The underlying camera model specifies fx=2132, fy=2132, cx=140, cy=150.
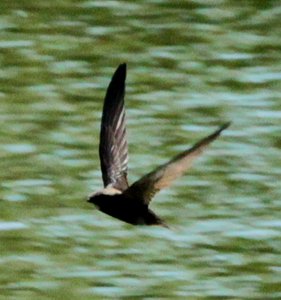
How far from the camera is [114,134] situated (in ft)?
18.2

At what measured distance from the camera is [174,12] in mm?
10789

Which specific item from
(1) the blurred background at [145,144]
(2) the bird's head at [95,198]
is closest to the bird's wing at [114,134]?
(2) the bird's head at [95,198]

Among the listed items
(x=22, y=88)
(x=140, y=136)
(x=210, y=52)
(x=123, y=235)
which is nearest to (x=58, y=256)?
(x=123, y=235)

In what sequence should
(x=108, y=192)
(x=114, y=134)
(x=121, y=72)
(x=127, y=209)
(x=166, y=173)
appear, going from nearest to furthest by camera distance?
(x=166, y=173) < (x=127, y=209) < (x=108, y=192) < (x=121, y=72) < (x=114, y=134)

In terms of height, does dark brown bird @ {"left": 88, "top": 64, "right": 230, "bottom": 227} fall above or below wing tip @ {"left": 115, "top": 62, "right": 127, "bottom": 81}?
below

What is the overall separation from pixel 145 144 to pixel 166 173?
13.2 feet

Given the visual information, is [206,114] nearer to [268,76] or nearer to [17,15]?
[268,76]

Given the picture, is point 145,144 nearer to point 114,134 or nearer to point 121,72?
point 114,134

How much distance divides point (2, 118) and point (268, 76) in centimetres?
136

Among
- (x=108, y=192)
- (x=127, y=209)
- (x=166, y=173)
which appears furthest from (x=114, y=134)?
(x=166, y=173)

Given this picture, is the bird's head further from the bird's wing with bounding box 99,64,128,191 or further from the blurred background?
the blurred background

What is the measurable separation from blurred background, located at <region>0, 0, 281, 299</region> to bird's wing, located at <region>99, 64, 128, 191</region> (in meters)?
1.77

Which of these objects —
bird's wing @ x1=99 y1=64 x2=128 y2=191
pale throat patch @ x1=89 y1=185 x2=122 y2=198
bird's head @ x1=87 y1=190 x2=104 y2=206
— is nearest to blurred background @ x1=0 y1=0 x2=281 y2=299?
bird's wing @ x1=99 y1=64 x2=128 y2=191

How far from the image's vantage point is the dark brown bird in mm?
4832
